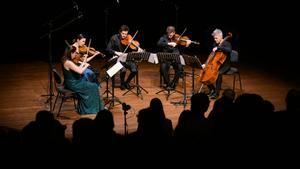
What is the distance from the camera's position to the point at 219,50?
8.08 meters

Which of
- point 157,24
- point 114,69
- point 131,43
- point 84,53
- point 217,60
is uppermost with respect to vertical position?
point 157,24

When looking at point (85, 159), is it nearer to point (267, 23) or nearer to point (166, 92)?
point (166, 92)

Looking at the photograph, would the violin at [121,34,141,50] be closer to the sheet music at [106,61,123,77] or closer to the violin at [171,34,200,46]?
the violin at [171,34,200,46]

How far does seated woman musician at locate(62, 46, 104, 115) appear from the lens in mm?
7156

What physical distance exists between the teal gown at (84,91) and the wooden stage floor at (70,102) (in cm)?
16

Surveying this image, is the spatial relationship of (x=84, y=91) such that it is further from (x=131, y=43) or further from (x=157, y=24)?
(x=157, y=24)

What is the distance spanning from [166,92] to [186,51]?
394 centimetres

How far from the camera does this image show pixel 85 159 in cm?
358

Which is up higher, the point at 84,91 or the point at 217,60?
the point at 217,60

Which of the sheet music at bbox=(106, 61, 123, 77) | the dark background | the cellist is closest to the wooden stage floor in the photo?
the cellist

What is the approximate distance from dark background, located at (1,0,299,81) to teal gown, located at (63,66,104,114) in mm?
4349

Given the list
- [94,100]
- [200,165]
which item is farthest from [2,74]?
[200,165]

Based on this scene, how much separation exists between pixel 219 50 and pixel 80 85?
2.60m

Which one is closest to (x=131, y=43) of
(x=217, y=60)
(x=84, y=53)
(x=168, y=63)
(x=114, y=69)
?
(x=168, y=63)
